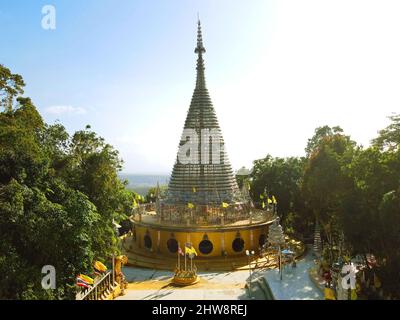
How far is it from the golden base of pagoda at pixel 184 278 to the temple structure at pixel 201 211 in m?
5.56

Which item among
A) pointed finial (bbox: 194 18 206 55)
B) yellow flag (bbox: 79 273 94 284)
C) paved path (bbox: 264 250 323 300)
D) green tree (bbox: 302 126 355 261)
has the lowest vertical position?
paved path (bbox: 264 250 323 300)

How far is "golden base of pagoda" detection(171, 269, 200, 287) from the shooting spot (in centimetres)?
2639

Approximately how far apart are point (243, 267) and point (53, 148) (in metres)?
17.4

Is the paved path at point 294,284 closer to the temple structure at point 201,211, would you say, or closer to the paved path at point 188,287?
the paved path at point 188,287

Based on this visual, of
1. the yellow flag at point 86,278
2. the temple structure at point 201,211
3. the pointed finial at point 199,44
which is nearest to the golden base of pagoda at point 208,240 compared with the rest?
the temple structure at point 201,211

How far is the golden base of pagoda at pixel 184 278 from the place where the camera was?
26391mm

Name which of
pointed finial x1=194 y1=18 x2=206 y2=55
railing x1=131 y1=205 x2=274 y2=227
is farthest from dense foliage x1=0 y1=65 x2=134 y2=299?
pointed finial x1=194 y1=18 x2=206 y2=55

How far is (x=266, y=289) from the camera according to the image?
81.5 ft

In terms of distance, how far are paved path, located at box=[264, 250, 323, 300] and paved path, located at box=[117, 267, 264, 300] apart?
1394 mm

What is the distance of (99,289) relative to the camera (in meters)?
22.0

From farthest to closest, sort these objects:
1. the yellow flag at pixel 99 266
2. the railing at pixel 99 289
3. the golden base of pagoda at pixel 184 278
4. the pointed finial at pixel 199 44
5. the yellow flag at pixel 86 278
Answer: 1. the pointed finial at pixel 199 44
2. the golden base of pagoda at pixel 184 278
3. the yellow flag at pixel 99 266
4. the railing at pixel 99 289
5. the yellow flag at pixel 86 278

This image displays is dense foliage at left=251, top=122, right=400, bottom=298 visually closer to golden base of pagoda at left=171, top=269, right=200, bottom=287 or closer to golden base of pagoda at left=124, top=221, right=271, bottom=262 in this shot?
golden base of pagoda at left=124, top=221, right=271, bottom=262
